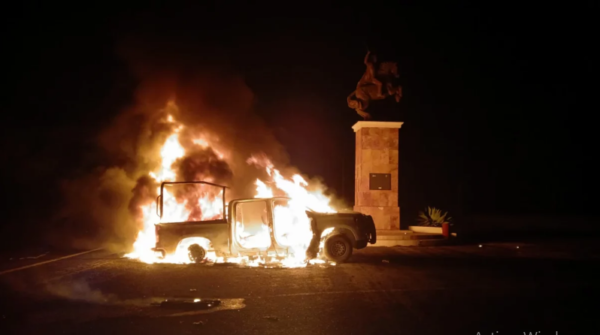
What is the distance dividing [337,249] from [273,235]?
1709 mm

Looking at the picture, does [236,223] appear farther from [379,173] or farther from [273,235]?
[379,173]

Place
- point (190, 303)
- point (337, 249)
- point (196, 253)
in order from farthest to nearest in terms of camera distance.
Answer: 1. point (196, 253)
2. point (337, 249)
3. point (190, 303)

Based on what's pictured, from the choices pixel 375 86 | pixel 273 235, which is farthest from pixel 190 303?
pixel 375 86

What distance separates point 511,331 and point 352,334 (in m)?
2.05

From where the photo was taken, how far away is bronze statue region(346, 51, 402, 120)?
16922 mm

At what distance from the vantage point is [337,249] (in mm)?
11070

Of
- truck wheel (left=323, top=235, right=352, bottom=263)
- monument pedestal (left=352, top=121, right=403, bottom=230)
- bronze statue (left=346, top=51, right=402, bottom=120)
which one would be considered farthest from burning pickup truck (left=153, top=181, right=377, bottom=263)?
bronze statue (left=346, top=51, right=402, bottom=120)

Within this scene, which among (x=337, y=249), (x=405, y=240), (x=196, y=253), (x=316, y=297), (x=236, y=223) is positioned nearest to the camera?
(x=316, y=297)

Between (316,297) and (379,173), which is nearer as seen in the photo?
(316,297)

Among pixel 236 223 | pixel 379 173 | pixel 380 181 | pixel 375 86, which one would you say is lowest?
pixel 236 223

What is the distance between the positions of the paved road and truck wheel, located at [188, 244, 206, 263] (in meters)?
0.38

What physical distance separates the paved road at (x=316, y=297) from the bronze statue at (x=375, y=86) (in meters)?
7.25

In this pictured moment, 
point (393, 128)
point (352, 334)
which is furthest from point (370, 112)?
point (352, 334)

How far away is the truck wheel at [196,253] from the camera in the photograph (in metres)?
11.1
